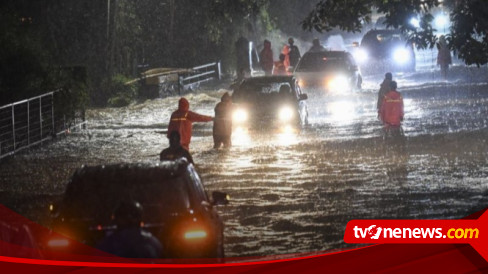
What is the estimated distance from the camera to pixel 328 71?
38625 mm

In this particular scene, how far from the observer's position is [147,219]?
411 inches

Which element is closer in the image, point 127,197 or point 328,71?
point 127,197

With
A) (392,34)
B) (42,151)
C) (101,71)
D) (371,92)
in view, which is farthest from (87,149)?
→ (392,34)

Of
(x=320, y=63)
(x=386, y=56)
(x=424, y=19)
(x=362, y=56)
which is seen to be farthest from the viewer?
(x=362, y=56)

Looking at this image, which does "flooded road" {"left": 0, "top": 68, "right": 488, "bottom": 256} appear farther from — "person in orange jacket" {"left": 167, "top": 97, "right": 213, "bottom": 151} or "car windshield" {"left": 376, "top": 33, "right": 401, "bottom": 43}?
"car windshield" {"left": 376, "top": 33, "right": 401, "bottom": 43}

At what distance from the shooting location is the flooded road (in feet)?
49.6

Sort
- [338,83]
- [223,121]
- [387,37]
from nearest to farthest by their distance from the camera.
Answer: [223,121] → [338,83] → [387,37]

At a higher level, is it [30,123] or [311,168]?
[30,123]

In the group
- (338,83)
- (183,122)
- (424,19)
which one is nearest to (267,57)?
(338,83)

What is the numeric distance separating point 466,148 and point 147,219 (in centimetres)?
1384

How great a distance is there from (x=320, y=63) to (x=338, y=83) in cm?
96

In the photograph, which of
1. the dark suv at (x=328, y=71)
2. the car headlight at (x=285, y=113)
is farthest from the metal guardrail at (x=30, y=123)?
the dark suv at (x=328, y=71)

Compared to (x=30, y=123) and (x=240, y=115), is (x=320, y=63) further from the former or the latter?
(x=30, y=123)

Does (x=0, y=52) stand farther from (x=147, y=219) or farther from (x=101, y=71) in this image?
(x=147, y=219)
